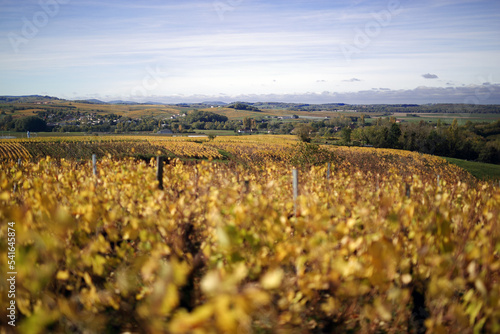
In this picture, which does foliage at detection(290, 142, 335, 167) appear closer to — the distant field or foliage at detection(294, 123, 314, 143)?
foliage at detection(294, 123, 314, 143)

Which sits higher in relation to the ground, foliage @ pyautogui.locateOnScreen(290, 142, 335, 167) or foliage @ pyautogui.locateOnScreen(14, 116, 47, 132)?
foliage @ pyautogui.locateOnScreen(14, 116, 47, 132)

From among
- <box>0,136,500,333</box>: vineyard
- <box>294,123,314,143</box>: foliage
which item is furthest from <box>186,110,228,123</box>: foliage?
<box>0,136,500,333</box>: vineyard

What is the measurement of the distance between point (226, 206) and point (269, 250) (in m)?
0.85

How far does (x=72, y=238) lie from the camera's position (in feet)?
12.7

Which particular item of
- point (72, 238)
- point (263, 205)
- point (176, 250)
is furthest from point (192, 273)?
point (72, 238)

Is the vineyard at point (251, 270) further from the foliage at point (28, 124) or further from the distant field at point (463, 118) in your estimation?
the distant field at point (463, 118)

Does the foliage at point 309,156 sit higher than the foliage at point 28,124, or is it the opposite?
the foliage at point 28,124

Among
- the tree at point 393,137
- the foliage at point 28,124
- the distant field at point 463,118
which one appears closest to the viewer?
the tree at point 393,137

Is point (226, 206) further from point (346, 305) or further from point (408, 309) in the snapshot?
point (408, 309)

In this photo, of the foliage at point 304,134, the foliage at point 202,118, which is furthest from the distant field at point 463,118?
the foliage at point 202,118

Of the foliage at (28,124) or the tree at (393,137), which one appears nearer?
the tree at (393,137)

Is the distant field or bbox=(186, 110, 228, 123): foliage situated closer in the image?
the distant field

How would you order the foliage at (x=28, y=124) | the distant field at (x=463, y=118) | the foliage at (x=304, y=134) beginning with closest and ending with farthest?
the foliage at (x=304, y=134), the foliage at (x=28, y=124), the distant field at (x=463, y=118)

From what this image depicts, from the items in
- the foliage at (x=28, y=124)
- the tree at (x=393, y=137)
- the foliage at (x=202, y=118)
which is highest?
the foliage at (x=202, y=118)
